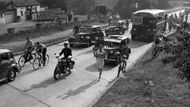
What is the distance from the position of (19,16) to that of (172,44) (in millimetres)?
41022

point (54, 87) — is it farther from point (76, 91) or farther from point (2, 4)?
point (2, 4)

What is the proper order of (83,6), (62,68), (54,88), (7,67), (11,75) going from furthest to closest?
(83,6) → (62,68) → (11,75) → (7,67) → (54,88)

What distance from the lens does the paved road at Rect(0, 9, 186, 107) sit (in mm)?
11409

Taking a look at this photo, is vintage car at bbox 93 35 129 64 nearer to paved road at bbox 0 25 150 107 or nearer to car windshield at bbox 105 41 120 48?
car windshield at bbox 105 41 120 48

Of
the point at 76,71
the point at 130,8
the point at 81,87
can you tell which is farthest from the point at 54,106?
the point at 130,8

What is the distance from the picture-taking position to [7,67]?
13414 millimetres

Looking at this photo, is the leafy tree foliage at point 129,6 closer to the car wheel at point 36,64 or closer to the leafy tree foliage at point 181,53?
the car wheel at point 36,64

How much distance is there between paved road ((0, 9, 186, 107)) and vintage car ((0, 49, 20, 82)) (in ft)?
1.20

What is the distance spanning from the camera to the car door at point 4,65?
13.0 m

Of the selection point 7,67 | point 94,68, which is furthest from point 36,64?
point 94,68

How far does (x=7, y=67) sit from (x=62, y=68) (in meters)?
2.75

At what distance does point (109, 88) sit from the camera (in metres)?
12.9

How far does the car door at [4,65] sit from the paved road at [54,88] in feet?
1.85

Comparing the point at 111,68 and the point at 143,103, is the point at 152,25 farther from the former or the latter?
the point at 143,103
